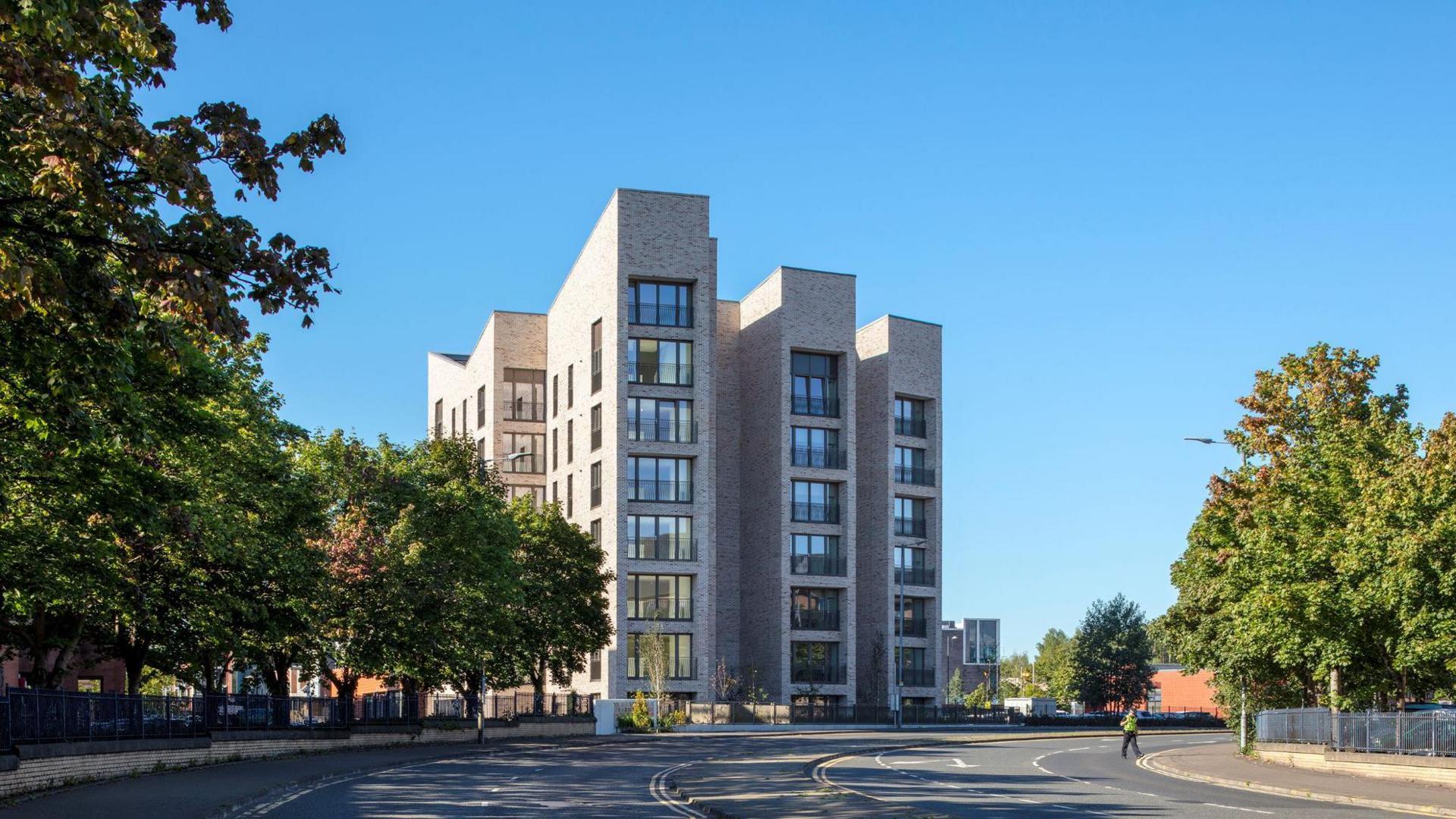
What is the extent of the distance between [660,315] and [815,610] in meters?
20.2

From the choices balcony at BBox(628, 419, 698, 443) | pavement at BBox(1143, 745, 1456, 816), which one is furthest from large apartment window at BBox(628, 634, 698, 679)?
pavement at BBox(1143, 745, 1456, 816)

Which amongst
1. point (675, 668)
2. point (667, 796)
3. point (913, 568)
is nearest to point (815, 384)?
point (913, 568)

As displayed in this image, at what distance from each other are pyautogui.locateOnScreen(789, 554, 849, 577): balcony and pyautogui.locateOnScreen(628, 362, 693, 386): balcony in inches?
516

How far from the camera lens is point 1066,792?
2994 cm

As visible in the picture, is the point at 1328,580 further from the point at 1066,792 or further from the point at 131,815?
the point at 131,815

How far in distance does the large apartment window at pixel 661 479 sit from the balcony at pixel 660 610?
18.7ft

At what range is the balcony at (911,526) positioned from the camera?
9612 cm

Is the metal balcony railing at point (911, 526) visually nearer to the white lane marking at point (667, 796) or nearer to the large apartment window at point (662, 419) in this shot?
the large apartment window at point (662, 419)

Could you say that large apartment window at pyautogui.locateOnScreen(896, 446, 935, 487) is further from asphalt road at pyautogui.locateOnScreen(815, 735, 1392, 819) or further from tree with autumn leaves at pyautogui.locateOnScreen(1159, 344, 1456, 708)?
asphalt road at pyautogui.locateOnScreen(815, 735, 1392, 819)

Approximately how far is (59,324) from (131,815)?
32.6 feet

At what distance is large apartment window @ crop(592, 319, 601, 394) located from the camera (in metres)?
85.3

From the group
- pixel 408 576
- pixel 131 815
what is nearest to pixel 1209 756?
pixel 408 576

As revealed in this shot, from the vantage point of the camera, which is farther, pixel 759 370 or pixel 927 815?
pixel 759 370

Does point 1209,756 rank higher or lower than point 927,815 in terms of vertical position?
lower
